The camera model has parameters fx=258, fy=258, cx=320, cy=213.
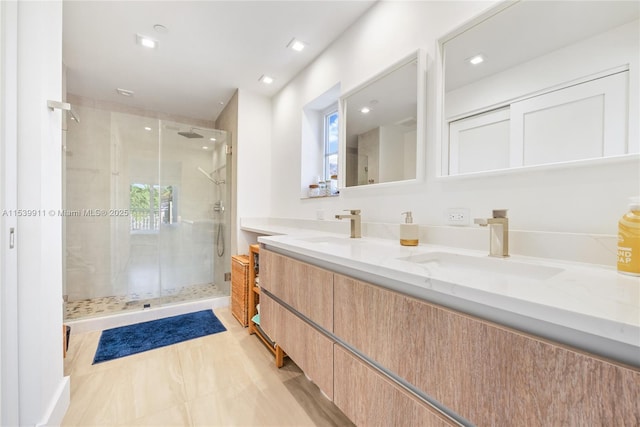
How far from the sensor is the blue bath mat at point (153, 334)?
1896 mm

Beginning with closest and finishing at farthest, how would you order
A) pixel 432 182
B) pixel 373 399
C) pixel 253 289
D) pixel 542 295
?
pixel 542 295, pixel 373 399, pixel 432 182, pixel 253 289

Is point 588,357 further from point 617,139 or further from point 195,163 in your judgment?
point 195,163

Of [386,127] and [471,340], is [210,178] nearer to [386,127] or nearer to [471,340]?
[386,127]

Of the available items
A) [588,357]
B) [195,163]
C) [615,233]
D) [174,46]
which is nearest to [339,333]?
[588,357]

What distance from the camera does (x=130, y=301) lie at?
268cm

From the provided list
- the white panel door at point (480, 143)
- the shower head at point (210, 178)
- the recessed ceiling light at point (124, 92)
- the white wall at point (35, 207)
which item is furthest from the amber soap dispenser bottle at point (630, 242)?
the recessed ceiling light at point (124, 92)

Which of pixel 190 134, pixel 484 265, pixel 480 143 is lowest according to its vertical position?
pixel 484 265

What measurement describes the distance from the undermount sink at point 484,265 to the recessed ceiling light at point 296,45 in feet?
6.16

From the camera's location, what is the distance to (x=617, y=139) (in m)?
0.79

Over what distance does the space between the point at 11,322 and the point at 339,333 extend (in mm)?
1269

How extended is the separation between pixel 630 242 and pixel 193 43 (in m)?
2.66

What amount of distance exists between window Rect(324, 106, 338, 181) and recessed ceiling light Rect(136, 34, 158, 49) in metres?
1.46

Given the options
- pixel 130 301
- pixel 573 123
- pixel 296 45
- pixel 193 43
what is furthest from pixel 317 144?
Answer: pixel 130 301

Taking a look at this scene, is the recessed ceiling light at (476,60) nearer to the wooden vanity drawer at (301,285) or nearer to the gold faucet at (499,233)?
the gold faucet at (499,233)
